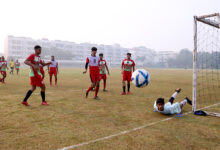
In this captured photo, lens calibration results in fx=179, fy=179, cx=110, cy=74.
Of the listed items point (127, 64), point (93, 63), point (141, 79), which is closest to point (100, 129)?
point (141, 79)

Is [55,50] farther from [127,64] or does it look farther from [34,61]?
[34,61]

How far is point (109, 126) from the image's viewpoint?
4.29 meters

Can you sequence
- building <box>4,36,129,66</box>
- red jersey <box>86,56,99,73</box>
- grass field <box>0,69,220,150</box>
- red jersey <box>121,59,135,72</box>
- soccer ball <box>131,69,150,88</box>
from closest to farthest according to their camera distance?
grass field <box>0,69,220,150</box> < soccer ball <box>131,69,150,88</box> < red jersey <box>86,56,99,73</box> < red jersey <box>121,59,135,72</box> < building <box>4,36,129,66</box>

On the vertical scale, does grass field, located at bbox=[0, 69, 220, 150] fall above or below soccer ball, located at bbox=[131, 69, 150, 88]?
below

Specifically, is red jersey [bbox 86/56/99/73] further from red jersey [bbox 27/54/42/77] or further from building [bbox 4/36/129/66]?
building [bbox 4/36/129/66]

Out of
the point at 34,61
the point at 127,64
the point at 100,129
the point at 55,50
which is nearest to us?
the point at 100,129

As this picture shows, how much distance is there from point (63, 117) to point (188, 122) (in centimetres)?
337

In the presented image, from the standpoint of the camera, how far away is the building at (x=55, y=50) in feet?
385

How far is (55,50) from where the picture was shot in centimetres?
11738

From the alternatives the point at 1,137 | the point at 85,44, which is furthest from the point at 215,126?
the point at 85,44

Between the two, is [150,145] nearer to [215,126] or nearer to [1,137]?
[215,126]

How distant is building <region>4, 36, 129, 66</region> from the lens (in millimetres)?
117375

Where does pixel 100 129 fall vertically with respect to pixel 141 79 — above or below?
below

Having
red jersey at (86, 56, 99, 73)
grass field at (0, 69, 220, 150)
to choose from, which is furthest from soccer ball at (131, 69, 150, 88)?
red jersey at (86, 56, 99, 73)
